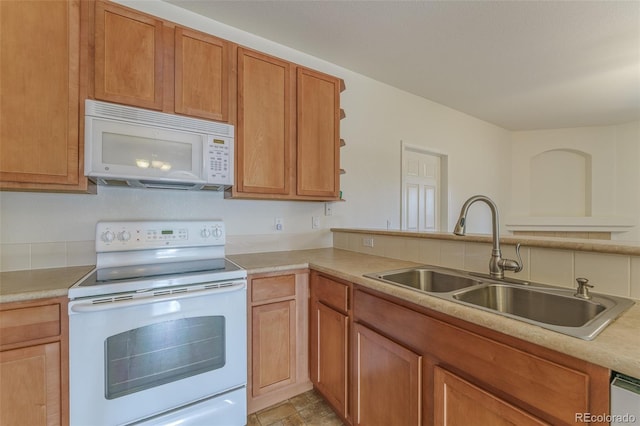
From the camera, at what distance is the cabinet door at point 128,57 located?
143 cm

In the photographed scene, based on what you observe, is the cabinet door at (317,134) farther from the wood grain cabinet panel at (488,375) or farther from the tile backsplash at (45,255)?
the tile backsplash at (45,255)

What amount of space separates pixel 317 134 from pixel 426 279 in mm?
1312

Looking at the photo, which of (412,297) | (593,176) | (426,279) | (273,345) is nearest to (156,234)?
(273,345)

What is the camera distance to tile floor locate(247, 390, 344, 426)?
1.57m

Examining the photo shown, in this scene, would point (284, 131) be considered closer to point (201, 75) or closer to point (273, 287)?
point (201, 75)

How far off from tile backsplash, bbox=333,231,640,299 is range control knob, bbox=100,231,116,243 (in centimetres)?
174

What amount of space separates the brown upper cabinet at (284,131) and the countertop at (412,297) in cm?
54

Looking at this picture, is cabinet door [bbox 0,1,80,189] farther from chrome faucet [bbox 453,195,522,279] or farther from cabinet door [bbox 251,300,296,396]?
chrome faucet [bbox 453,195,522,279]

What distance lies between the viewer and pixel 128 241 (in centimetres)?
154

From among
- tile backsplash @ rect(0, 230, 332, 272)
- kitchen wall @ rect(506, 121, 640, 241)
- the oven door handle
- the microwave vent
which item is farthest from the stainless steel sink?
kitchen wall @ rect(506, 121, 640, 241)

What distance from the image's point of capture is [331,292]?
1.58m

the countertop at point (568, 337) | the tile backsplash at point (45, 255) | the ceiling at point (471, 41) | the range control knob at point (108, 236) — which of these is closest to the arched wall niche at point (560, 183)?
the ceiling at point (471, 41)

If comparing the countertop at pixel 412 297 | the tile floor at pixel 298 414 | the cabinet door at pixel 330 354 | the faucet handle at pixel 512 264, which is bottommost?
the tile floor at pixel 298 414

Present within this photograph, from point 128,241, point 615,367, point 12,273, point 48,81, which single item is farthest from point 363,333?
point 48,81
